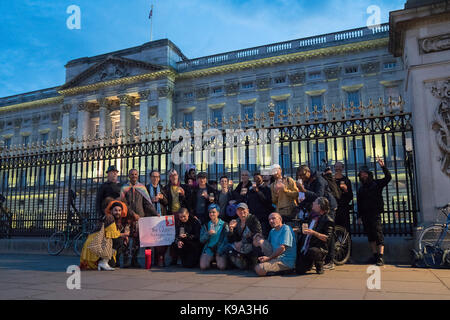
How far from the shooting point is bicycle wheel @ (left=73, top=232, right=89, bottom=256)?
10.7 metres

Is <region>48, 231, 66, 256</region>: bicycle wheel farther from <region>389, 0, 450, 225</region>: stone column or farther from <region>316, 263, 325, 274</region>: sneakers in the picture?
<region>389, 0, 450, 225</region>: stone column

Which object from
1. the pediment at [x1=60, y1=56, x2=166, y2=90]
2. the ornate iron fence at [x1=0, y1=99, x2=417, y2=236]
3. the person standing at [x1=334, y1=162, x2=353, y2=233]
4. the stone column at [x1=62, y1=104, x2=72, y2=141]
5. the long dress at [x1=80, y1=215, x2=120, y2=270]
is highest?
the pediment at [x1=60, y1=56, x2=166, y2=90]

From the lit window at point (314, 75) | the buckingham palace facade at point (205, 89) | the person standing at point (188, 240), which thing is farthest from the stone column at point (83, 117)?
the person standing at point (188, 240)

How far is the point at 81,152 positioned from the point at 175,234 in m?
4.88

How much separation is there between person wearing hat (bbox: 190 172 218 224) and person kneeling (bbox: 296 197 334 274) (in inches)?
90.1

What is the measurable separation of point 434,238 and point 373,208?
3.60 ft

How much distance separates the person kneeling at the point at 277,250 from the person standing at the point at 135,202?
102 inches

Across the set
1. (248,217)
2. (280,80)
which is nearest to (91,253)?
(248,217)

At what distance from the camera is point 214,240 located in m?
7.30

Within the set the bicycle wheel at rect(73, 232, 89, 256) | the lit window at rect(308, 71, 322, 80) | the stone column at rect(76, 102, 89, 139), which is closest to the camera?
the bicycle wheel at rect(73, 232, 89, 256)

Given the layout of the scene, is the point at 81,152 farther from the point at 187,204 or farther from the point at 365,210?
the point at 365,210

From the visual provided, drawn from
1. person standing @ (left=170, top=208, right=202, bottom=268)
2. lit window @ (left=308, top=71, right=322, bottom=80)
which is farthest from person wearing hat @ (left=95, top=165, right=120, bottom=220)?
lit window @ (left=308, top=71, right=322, bottom=80)

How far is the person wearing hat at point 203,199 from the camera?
26.3ft
